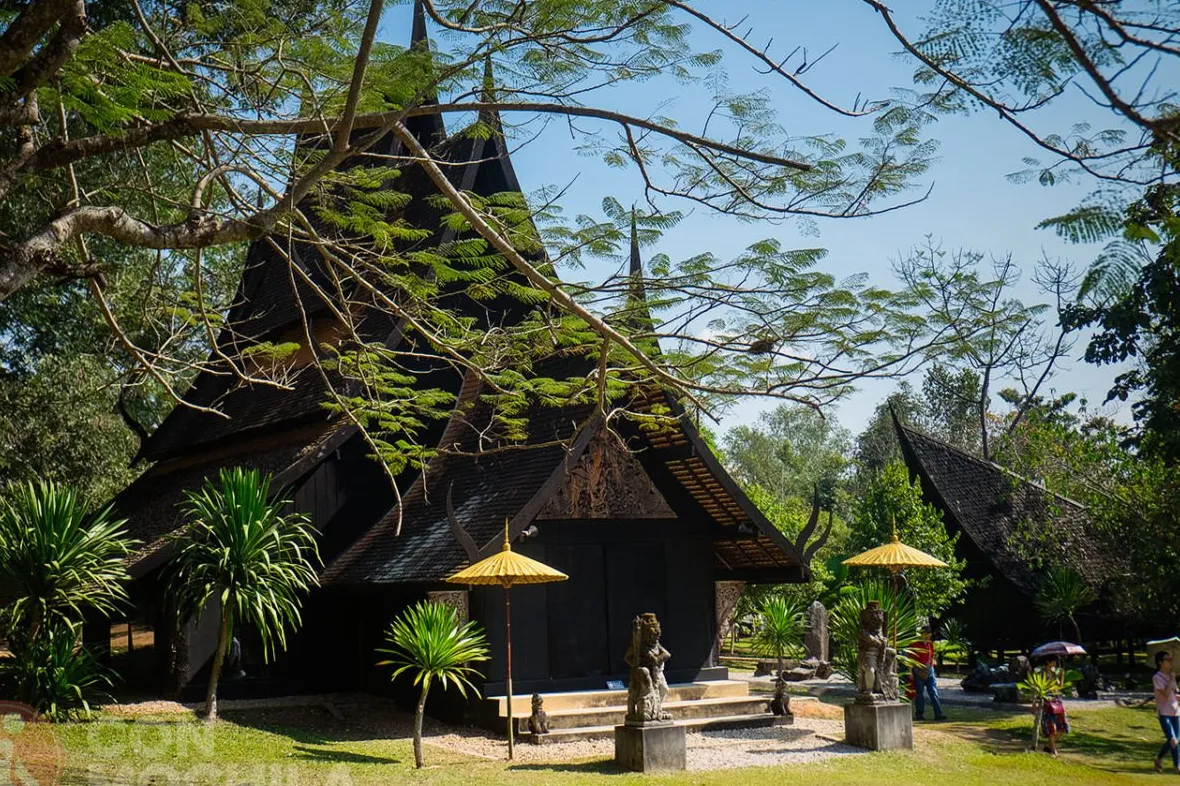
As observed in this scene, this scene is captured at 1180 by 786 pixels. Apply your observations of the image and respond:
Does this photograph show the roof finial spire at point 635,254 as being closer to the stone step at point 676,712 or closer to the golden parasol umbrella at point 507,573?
the golden parasol umbrella at point 507,573

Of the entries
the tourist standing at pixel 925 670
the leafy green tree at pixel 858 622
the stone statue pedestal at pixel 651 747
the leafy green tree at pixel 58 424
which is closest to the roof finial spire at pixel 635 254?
the stone statue pedestal at pixel 651 747

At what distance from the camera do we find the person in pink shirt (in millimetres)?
12047

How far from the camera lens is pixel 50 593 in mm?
11797

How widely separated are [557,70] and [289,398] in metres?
9.12

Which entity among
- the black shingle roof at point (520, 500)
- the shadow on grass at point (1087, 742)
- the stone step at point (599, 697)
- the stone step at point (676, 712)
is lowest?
the shadow on grass at point (1087, 742)

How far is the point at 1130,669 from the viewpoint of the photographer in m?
22.8

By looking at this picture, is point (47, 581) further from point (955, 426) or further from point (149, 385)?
point (955, 426)

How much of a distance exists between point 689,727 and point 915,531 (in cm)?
850

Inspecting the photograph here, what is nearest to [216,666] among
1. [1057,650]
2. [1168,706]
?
[1168,706]

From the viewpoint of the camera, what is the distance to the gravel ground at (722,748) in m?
11.4

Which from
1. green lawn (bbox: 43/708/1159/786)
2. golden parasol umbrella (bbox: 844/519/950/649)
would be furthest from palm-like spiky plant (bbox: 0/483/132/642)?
golden parasol umbrella (bbox: 844/519/950/649)

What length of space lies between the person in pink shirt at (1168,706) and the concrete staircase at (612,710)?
411cm

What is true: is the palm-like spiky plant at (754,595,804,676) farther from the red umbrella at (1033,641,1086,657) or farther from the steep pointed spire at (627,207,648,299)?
the steep pointed spire at (627,207,648,299)

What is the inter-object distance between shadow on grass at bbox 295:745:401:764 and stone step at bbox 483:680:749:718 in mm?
1842
